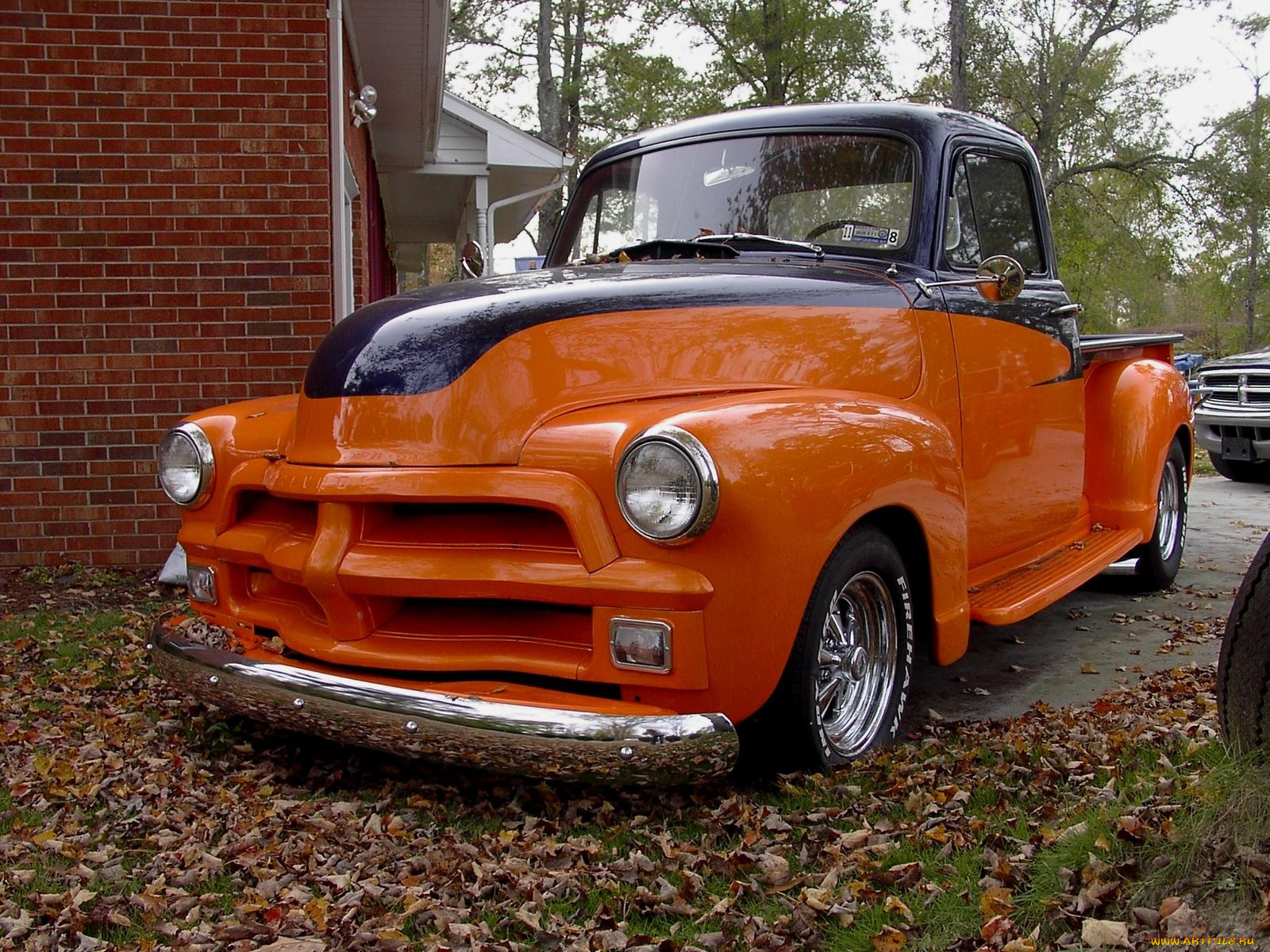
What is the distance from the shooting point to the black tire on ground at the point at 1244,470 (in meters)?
11.9

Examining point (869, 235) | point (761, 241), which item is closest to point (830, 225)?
point (869, 235)

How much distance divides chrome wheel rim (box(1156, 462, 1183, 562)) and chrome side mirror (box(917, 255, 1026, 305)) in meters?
2.52

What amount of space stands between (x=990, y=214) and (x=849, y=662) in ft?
7.16

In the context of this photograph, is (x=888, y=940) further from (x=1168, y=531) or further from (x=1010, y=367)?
(x=1168, y=531)

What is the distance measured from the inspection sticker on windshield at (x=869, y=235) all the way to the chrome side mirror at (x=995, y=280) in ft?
0.76

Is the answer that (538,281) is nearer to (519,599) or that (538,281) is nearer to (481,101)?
(519,599)

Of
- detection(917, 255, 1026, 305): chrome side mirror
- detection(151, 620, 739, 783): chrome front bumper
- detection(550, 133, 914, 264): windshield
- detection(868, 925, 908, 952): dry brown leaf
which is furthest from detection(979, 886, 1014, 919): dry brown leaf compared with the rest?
detection(550, 133, 914, 264): windshield

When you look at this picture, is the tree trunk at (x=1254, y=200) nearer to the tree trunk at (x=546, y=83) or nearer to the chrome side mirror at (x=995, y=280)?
the tree trunk at (x=546, y=83)

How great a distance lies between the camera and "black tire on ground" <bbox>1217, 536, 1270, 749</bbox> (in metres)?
2.56

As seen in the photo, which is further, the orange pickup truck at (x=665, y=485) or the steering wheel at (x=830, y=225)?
the steering wheel at (x=830, y=225)

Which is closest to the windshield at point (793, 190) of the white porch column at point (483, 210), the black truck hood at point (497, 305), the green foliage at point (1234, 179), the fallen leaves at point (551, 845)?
the black truck hood at point (497, 305)

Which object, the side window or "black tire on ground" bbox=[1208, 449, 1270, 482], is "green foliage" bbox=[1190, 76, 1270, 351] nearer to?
"black tire on ground" bbox=[1208, 449, 1270, 482]

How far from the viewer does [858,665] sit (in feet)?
11.4

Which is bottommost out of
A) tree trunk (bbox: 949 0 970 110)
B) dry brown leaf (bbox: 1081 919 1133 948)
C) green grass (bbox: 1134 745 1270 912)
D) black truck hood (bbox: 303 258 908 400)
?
dry brown leaf (bbox: 1081 919 1133 948)
